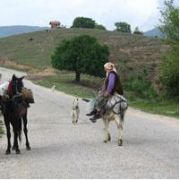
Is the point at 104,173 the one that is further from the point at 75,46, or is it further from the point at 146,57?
the point at 146,57

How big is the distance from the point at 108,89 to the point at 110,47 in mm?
78748

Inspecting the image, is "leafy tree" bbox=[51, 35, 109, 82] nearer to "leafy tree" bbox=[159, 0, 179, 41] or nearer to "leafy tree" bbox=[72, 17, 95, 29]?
"leafy tree" bbox=[159, 0, 179, 41]

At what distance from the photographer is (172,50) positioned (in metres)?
44.7

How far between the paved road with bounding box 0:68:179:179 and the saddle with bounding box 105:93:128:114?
86 centimetres

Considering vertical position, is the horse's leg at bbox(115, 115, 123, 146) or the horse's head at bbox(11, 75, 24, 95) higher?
the horse's head at bbox(11, 75, 24, 95)

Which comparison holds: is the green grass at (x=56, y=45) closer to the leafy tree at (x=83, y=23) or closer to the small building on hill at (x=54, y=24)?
the small building on hill at (x=54, y=24)

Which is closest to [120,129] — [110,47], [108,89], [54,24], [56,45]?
[108,89]

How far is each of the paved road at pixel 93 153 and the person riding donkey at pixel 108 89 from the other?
864 millimetres

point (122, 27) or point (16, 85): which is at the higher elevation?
point (122, 27)

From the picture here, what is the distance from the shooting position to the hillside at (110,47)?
7881cm

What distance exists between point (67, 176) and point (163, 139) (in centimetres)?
680

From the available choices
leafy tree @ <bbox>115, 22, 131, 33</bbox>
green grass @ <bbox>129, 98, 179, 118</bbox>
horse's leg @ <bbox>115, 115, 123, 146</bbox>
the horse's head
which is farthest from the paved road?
leafy tree @ <bbox>115, 22, 131, 33</bbox>

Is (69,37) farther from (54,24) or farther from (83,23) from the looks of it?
(83,23)

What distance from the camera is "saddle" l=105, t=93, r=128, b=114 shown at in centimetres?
1669
